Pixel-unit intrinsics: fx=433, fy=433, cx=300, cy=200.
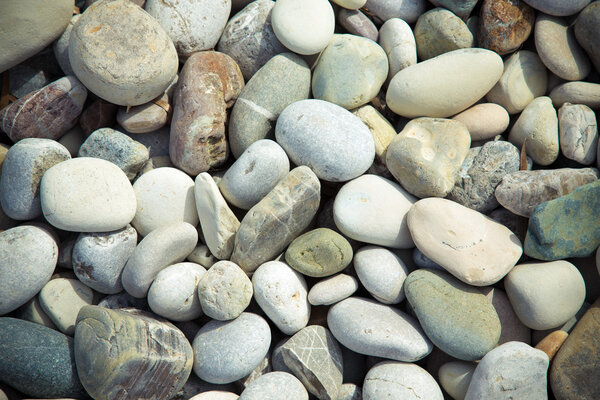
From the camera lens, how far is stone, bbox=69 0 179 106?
2490mm

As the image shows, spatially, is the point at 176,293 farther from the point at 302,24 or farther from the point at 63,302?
the point at 302,24

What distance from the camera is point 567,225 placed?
242 cm

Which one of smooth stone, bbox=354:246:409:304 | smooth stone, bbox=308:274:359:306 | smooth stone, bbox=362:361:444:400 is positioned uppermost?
smooth stone, bbox=354:246:409:304

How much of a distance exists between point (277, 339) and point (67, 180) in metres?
1.54

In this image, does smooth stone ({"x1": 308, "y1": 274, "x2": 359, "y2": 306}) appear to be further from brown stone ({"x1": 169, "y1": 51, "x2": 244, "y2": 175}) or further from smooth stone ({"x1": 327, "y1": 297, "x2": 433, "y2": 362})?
brown stone ({"x1": 169, "y1": 51, "x2": 244, "y2": 175})

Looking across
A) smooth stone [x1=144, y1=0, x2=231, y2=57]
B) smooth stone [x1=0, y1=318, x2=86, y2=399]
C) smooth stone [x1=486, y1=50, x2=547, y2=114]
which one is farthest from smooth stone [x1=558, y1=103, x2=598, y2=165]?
smooth stone [x1=0, y1=318, x2=86, y2=399]

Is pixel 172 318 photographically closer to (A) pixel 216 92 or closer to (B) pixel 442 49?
(A) pixel 216 92

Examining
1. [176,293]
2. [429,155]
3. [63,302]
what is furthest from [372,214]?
[63,302]

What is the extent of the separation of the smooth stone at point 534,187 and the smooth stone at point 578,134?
0.42 ft

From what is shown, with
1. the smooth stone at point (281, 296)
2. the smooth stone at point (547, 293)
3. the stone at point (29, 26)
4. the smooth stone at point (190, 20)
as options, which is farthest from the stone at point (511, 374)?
the stone at point (29, 26)

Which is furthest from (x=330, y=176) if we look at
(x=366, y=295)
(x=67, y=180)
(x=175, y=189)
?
(x=67, y=180)

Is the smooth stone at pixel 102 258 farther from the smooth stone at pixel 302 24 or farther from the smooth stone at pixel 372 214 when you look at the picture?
the smooth stone at pixel 302 24

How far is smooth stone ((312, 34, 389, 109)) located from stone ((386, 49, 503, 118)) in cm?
15

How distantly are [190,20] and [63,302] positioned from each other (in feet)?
6.23
